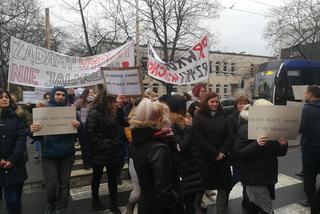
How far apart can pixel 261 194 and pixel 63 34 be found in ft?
88.7

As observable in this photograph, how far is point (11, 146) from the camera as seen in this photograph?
4.25m

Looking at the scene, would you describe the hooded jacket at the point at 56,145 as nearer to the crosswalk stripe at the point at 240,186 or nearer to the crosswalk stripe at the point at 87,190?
the crosswalk stripe at the point at 87,190

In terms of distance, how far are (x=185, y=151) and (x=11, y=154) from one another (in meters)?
2.15

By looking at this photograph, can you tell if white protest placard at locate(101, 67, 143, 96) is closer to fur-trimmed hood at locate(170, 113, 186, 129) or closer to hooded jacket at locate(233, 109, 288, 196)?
fur-trimmed hood at locate(170, 113, 186, 129)

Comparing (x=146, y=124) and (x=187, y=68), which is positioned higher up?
(x=187, y=68)

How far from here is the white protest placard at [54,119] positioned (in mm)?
4543

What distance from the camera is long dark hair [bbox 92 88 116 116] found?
5039mm

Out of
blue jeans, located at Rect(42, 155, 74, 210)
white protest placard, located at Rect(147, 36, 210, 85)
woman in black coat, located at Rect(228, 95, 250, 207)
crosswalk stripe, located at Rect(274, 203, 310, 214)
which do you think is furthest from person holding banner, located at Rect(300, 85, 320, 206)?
blue jeans, located at Rect(42, 155, 74, 210)

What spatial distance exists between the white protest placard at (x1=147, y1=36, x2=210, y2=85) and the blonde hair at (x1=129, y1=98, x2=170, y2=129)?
4.70 m

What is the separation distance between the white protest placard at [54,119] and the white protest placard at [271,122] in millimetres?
2403

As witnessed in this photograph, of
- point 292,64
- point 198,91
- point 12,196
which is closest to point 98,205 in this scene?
point 12,196

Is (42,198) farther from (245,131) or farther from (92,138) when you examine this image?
(245,131)

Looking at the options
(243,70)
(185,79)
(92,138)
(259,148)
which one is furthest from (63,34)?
(243,70)

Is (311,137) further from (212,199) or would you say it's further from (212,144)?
(212,199)
